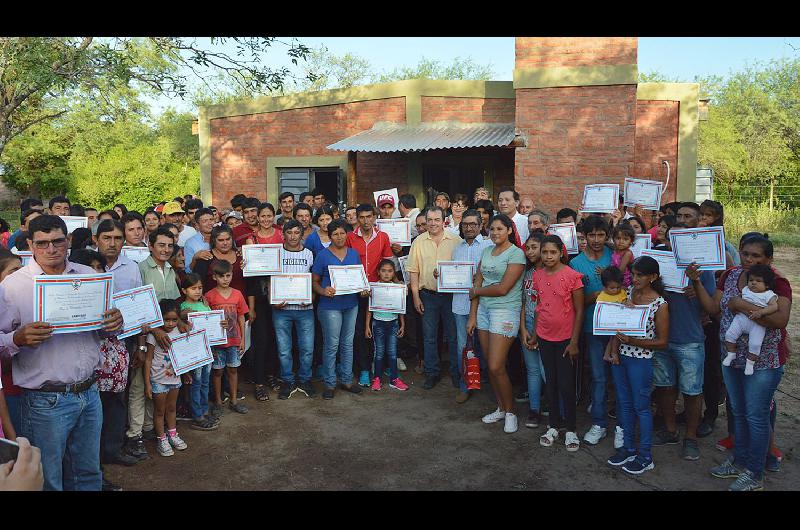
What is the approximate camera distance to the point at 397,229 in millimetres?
7516

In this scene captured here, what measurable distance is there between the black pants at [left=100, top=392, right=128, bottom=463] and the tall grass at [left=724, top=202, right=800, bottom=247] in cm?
1927

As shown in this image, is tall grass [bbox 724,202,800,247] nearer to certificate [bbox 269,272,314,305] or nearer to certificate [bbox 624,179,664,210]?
certificate [bbox 624,179,664,210]

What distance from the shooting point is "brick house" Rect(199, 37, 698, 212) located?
981 centimetres

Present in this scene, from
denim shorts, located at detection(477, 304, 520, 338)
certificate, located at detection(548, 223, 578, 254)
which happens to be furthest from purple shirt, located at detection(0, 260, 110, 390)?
certificate, located at detection(548, 223, 578, 254)

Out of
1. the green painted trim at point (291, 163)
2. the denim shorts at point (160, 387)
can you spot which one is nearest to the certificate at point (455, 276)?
the denim shorts at point (160, 387)

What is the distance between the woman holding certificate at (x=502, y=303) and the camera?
18.5 ft

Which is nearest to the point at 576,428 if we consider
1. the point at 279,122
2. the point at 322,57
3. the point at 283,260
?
the point at 283,260

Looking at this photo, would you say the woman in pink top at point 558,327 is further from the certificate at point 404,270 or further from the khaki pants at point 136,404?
the khaki pants at point 136,404

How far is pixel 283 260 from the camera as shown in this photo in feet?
21.4

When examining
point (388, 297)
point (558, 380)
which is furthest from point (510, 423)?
point (388, 297)

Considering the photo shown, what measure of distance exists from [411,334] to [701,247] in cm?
417

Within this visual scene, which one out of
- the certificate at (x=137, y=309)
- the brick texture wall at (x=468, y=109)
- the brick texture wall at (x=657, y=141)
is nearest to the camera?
the certificate at (x=137, y=309)

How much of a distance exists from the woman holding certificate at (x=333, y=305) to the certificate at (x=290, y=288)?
15 centimetres

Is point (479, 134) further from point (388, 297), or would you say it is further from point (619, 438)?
point (619, 438)
